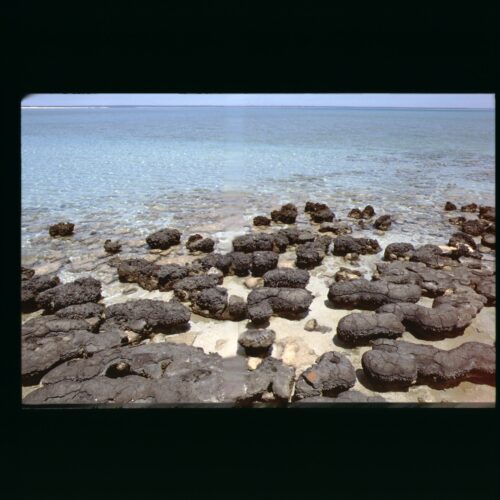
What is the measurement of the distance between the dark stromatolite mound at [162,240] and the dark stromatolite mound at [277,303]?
333 centimetres

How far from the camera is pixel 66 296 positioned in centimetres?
579

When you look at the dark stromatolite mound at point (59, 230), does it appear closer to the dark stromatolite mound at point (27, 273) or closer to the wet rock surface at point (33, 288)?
the dark stromatolite mound at point (27, 273)

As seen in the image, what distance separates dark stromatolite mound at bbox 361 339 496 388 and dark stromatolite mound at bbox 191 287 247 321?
1897 mm

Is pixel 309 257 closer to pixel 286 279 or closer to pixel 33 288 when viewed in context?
pixel 286 279

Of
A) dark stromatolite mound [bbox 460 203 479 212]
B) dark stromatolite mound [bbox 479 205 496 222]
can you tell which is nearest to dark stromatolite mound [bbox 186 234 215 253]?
dark stromatolite mound [bbox 479 205 496 222]

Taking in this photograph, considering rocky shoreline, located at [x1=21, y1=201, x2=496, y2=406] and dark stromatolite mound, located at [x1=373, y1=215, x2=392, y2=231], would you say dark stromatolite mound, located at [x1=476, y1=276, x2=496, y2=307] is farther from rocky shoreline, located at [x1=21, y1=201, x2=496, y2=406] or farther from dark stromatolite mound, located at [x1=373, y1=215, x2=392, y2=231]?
dark stromatolite mound, located at [x1=373, y1=215, x2=392, y2=231]

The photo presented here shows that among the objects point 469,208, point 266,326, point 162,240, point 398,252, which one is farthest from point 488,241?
point 162,240

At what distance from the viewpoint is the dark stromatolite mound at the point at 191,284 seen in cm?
611

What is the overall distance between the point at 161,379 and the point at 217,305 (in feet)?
5.67

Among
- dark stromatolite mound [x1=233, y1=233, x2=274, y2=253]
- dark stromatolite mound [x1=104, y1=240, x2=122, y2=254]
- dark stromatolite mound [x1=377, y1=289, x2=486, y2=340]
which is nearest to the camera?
dark stromatolite mound [x1=377, y1=289, x2=486, y2=340]

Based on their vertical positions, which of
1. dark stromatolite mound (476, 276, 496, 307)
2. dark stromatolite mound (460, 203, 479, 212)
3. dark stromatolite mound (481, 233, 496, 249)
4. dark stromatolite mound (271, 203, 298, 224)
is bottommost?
dark stromatolite mound (476, 276, 496, 307)

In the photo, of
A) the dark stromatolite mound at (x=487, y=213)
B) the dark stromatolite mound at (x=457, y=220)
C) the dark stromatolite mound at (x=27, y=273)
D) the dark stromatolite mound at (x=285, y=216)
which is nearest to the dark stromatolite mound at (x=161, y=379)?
the dark stromatolite mound at (x=27, y=273)

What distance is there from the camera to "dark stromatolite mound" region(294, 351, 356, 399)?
3.95 meters

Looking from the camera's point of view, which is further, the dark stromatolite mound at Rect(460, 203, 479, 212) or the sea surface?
the dark stromatolite mound at Rect(460, 203, 479, 212)
